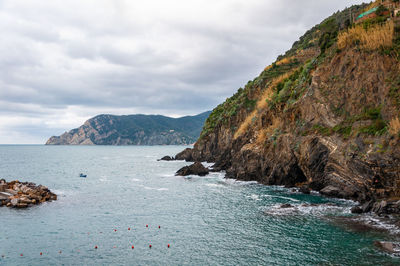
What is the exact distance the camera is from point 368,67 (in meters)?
38.0

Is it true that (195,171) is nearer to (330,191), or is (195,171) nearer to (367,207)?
(330,191)

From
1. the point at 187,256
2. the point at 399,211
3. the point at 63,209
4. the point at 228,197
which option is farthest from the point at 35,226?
the point at 399,211

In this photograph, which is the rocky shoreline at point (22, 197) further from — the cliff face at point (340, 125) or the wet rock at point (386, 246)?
the wet rock at point (386, 246)

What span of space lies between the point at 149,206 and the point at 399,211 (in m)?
30.5

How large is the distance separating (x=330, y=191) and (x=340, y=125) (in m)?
9.59

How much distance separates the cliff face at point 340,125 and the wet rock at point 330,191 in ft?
0.48

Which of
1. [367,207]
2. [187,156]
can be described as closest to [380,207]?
[367,207]

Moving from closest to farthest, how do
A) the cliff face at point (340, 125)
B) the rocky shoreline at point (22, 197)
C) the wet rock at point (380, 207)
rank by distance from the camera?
the wet rock at point (380, 207) < the cliff face at point (340, 125) < the rocky shoreline at point (22, 197)

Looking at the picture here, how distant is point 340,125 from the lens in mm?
39625

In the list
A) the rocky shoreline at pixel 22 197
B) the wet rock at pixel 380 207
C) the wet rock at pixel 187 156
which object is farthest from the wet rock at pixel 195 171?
the wet rock at pixel 187 156

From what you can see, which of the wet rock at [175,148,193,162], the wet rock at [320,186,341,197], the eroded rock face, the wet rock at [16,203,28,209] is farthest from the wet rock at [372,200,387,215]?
the wet rock at [175,148,193,162]

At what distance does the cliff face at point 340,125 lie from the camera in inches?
1286

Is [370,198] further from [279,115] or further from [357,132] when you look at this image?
[279,115]

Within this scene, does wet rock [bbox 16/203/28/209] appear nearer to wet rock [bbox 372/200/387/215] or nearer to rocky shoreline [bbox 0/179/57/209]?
rocky shoreline [bbox 0/179/57/209]
